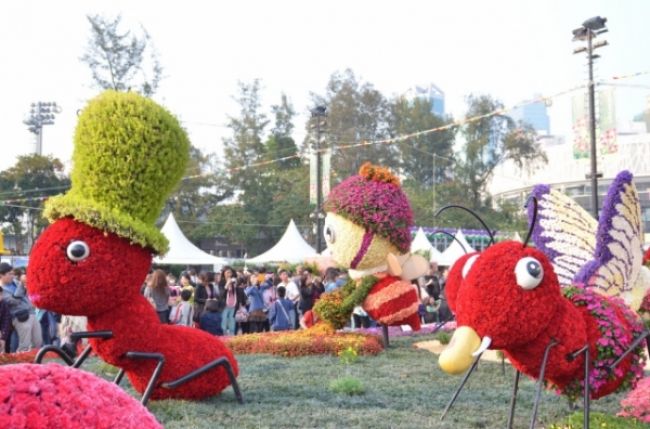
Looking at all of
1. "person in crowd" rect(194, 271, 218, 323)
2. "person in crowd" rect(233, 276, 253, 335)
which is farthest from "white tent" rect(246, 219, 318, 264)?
"person in crowd" rect(194, 271, 218, 323)

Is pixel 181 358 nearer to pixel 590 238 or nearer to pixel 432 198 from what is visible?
pixel 590 238

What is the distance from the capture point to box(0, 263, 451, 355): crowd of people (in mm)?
9890

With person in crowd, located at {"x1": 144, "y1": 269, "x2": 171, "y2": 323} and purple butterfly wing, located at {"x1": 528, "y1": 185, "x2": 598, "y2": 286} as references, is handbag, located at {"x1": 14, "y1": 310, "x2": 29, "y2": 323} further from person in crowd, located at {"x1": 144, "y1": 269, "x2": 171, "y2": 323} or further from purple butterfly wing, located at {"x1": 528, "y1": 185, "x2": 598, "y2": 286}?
purple butterfly wing, located at {"x1": 528, "y1": 185, "x2": 598, "y2": 286}

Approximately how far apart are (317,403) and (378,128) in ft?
148

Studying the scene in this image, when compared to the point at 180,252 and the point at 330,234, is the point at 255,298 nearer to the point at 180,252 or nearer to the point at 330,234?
the point at 330,234

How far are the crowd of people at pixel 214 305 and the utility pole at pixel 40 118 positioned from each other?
94.5 feet

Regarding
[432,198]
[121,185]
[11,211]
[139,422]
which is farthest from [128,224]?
[432,198]

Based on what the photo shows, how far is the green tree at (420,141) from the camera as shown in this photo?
5066 centimetres

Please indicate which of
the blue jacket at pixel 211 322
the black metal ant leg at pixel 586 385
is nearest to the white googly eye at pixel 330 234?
the blue jacket at pixel 211 322

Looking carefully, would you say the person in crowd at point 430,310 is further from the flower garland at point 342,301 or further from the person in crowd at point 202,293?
the flower garland at point 342,301

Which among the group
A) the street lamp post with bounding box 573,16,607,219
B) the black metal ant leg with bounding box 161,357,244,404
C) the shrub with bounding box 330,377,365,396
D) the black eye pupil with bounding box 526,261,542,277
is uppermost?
the street lamp post with bounding box 573,16,607,219

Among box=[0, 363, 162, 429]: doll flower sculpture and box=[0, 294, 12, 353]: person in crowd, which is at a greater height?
box=[0, 363, 162, 429]: doll flower sculpture

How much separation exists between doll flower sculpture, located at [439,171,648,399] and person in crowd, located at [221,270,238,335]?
8.72m

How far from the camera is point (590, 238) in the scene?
7.62m
